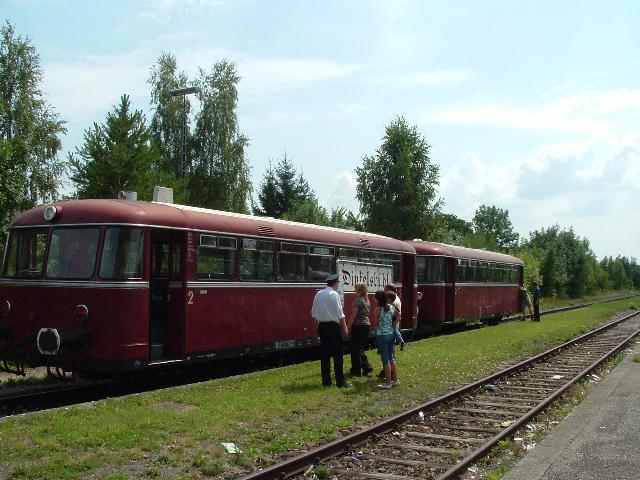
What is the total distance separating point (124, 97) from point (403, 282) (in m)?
10.0

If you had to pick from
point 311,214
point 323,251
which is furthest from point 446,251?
point 311,214

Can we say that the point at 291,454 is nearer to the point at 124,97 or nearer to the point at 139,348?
the point at 139,348

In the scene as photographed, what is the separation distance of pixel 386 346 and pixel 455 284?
14269mm

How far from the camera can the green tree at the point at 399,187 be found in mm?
43750

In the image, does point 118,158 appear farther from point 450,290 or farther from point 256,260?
point 450,290

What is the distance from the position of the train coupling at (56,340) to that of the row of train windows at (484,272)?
17.5 metres

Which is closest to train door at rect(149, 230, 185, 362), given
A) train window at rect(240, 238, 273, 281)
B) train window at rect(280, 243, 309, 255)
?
train window at rect(240, 238, 273, 281)

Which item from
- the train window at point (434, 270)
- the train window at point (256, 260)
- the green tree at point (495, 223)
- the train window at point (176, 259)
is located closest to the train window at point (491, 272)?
the train window at point (434, 270)

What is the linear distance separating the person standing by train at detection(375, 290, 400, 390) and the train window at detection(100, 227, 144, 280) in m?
3.95

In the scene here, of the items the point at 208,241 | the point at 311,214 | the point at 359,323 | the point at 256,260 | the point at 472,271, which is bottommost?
the point at 359,323

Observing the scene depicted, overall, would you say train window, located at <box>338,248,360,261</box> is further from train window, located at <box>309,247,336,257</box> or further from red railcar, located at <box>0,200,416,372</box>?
red railcar, located at <box>0,200,416,372</box>

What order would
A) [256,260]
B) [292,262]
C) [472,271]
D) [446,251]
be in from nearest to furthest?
[256,260] → [292,262] → [446,251] → [472,271]

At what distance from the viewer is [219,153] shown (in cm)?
4322

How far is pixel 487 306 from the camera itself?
30656mm
